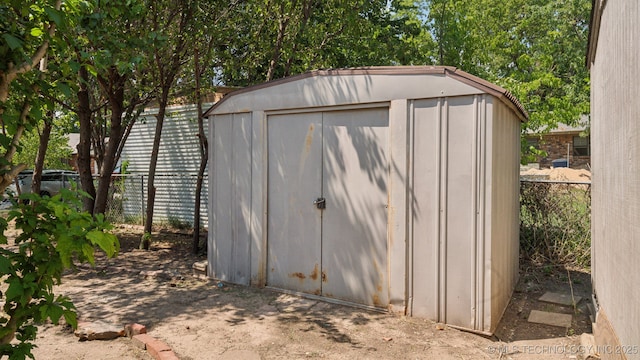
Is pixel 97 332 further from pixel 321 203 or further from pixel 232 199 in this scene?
pixel 321 203

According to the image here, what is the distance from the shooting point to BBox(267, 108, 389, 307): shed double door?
5039 millimetres

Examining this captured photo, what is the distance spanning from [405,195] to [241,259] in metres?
2.54

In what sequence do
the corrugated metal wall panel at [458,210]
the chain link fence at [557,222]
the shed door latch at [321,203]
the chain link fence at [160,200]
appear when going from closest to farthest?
the corrugated metal wall panel at [458,210]
the shed door latch at [321,203]
the chain link fence at [557,222]
the chain link fence at [160,200]

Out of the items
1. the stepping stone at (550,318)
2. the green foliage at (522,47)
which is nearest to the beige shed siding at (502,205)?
the stepping stone at (550,318)

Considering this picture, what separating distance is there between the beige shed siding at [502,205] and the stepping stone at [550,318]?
32 centimetres

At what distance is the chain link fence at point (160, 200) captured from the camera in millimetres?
11539

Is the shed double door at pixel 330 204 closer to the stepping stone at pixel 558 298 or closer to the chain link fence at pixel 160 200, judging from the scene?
the stepping stone at pixel 558 298

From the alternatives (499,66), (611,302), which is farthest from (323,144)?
(499,66)

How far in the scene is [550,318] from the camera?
498 centimetres

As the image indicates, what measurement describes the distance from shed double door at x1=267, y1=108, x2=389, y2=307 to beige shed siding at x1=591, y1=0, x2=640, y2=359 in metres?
2.09

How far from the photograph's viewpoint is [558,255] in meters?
7.30

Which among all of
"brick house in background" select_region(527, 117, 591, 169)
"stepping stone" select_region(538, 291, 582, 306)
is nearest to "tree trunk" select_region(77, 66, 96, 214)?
"stepping stone" select_region(538, 291, 582, 306)

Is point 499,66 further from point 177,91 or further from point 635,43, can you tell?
point 635,43

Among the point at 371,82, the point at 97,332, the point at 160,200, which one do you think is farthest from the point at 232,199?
the point at 160,200
